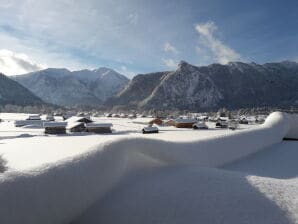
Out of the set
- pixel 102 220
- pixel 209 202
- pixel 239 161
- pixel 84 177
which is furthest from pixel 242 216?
pixel 239 161

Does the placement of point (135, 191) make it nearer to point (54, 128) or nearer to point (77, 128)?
point (54, 128)

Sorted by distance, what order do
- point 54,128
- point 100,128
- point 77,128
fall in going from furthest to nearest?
point 77,128 < point 100,128 < point 54,128

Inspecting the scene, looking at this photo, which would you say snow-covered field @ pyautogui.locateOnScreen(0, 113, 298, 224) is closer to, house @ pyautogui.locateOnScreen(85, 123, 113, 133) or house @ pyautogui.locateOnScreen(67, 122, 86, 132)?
house @ pyautogui.locateOnScreen(85, 123, 113, 133)

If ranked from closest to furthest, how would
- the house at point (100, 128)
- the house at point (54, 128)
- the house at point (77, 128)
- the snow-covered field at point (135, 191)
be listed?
the snow-covered field at point (135, 191) → the house at point (54, 128) → the house at point (100, 128) → the house at point (77, 128)

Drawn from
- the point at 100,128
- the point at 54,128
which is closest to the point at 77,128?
the point at 100,128

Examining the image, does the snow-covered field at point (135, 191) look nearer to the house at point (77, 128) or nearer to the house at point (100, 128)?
the house at point (100, 128)

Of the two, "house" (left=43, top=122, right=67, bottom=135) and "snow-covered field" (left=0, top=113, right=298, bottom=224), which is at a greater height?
"snow-covered field" (left=0, top=113, right=298, bottom=224)

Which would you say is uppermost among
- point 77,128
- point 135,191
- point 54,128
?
point 135,191

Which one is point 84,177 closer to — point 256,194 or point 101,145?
point 101,145

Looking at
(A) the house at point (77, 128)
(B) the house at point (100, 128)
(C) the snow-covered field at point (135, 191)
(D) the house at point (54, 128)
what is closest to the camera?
(C) the snow-covered field at point (135, 191)

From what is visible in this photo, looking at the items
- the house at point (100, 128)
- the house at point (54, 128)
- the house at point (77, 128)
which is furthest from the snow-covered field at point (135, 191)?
the house at point (77, 128)

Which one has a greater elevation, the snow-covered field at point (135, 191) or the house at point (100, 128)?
the snow-covered field at point (135, 191)

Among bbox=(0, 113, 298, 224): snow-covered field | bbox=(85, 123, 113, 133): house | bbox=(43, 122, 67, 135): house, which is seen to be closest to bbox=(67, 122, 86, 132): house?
bbox=(85, 123, 113, 133): house

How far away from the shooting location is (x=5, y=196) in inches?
125
